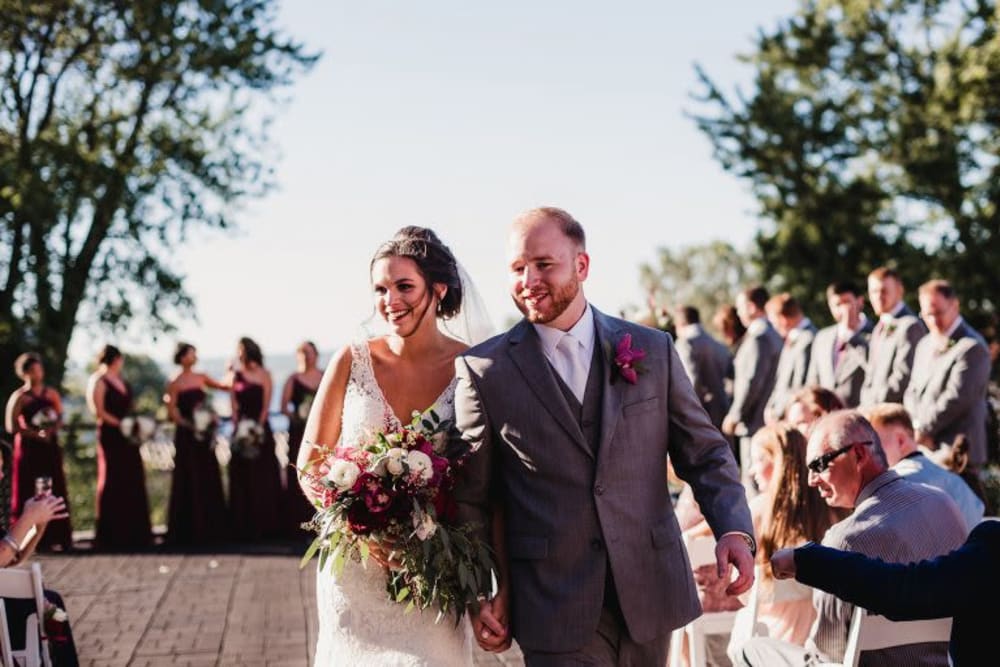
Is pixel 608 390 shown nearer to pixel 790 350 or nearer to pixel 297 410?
pixel 790 350

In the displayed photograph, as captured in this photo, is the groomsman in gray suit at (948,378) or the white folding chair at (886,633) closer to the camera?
the white folding chair at (886,633)

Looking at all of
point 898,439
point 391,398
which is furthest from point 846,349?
point 391,398

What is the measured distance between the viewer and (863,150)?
2270cm

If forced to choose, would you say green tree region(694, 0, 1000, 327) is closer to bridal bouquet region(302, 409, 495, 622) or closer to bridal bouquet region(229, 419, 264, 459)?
bridal bouquet region(229, 419, 264, 459)

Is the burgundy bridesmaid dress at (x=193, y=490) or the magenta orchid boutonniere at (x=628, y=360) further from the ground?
the magenta orchid boutonniere at (x=628, y=360)

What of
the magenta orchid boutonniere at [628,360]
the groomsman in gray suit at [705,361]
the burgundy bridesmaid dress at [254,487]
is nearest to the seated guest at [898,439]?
the magenta orchid boutonniere at [628,360]

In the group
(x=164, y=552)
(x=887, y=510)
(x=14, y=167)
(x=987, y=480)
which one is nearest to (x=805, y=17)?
(x=987, y=480)

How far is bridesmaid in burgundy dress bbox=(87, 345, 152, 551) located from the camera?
1298 cm

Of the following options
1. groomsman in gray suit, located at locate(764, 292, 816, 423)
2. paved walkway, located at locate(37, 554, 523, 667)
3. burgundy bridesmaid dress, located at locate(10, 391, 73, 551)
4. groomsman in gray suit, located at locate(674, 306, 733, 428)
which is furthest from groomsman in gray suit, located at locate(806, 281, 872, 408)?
burgundy bridesmaid dress, located at locate(10, 391, 73, 551)

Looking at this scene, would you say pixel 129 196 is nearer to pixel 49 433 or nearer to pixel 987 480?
pixel 49 433

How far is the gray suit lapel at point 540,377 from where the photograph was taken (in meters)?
3.51

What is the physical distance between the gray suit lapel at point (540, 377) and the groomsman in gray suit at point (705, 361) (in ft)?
26.5

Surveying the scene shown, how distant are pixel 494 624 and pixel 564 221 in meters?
1.22

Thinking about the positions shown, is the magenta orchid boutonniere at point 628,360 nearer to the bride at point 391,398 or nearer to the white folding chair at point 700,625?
the bride at point 391,398
